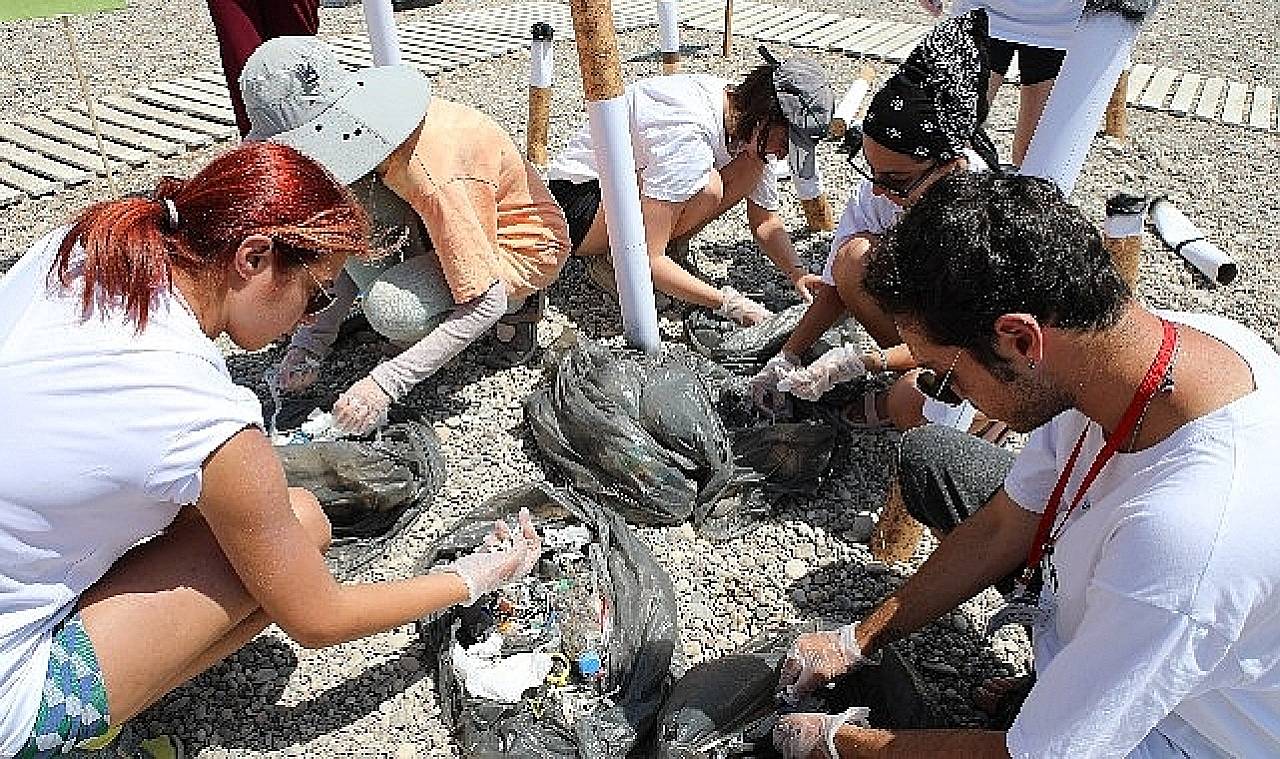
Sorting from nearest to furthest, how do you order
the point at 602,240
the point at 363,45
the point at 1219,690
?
the point at 1219,690
the point at 602,240
the point at 363,45

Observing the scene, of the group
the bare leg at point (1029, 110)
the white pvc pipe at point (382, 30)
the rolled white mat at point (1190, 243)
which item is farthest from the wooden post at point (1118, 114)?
the white pvc pipe at point (382, 30)

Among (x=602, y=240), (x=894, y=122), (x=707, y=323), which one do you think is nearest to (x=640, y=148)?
(x=602, y=240)

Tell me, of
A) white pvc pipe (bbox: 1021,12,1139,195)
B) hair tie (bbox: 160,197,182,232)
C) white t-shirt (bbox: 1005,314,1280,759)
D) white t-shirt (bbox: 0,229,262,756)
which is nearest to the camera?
white t-shirt (bbox: 1005,314,1280,759)

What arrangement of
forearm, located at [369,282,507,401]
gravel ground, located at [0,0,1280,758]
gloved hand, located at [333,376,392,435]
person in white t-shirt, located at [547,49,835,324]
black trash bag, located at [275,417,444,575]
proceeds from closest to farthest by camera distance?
gravel ground, located at [0,0,1280,758], black trash bag, located at [275,417,444,575], gloved hand, located at [333,376,392,435], forearm, located at [369,282,507,401], person in white t-shirt, located at [547,49,835,324]

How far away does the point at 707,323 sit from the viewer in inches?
128

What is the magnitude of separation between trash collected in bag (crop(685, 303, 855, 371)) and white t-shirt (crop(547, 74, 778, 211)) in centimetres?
43

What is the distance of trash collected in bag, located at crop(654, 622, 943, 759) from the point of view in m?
1.89

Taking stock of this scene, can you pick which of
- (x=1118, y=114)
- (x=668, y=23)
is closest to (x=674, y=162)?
(x=668, y=23)

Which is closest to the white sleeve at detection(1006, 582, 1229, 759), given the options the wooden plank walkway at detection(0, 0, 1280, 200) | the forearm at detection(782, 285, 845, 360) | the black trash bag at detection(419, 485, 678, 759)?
the black trash bag at detection(419, 485, 678, 759)

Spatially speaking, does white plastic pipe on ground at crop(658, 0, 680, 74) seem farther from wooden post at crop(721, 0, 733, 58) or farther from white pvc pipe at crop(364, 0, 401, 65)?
white pvc pipe at crop(364, 0, 401, 65)

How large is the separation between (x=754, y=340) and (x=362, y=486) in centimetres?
121

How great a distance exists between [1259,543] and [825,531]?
55.3 inches

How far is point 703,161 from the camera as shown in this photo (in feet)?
10.2

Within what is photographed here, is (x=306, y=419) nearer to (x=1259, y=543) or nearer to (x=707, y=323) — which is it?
(x=707, y=323)
